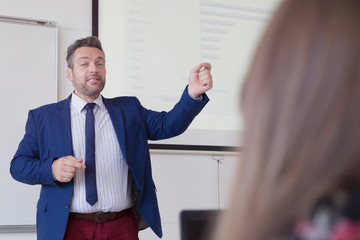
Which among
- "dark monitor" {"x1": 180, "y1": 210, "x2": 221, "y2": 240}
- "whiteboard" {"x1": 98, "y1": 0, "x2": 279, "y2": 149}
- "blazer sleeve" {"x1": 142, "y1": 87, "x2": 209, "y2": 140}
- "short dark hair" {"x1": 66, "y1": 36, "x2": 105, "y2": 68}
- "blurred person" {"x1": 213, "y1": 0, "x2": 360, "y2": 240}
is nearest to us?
"blurred person" {"x1": 213, "y1": 0, "x2": 360, "y2": 240}

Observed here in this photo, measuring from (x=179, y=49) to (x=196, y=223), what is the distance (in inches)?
120

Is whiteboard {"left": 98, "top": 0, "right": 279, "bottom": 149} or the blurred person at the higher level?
whiteboard {"left": 98, "top": 0, "right": 279, "bottom": 149}

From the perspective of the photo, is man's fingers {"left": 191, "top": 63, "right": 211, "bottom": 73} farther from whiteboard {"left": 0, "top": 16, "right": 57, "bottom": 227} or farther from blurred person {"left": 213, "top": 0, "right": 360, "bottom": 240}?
blurred person {"left": 213, "top": 0, "right": 360, "bottom": 240}

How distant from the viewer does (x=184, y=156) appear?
3.63 m

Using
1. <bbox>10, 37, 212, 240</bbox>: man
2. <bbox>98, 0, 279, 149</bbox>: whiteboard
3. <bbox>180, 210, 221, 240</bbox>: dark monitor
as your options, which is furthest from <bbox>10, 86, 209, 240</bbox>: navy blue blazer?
<bbox>180, 210, 221, 240</bbox>: dark monitor

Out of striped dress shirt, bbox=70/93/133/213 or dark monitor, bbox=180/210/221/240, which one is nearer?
dark monitor, bbox=180/210/221/240

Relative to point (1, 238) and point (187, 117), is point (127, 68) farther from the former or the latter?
point (1, 238)

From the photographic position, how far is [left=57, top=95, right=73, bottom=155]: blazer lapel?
250 cm

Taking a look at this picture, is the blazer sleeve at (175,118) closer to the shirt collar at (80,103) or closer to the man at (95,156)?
the man at (95,156)

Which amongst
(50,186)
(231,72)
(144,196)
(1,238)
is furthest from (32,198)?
(231,72)

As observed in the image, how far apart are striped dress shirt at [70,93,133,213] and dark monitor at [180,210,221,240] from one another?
174 centimetres

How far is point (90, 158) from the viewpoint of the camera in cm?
249

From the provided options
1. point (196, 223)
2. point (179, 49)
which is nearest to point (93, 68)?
point (179, 49)

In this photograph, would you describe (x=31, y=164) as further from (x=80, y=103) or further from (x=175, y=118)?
(x=175, y=118)
